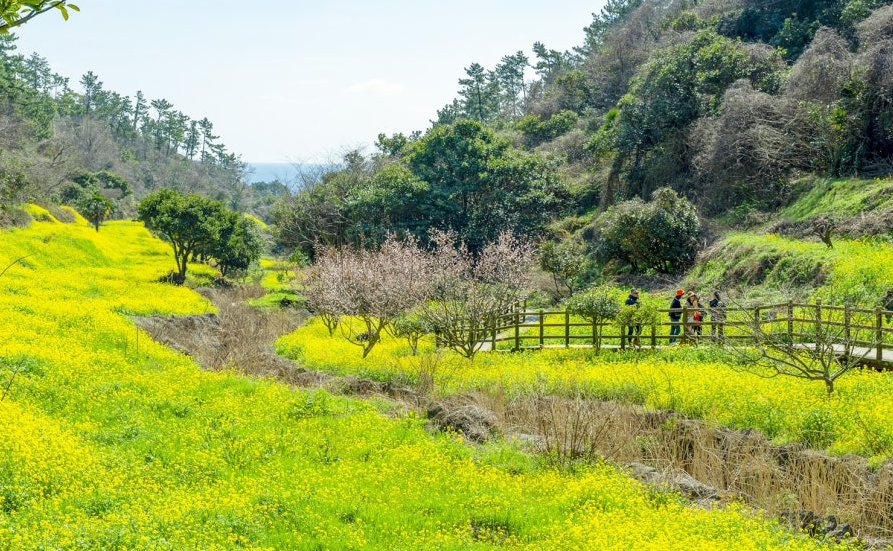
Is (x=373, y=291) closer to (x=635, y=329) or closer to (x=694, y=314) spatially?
(x=635, y=329)

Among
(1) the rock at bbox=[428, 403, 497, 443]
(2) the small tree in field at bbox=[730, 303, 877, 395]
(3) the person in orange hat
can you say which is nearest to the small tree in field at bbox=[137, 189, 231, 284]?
(3) the person in orange hat

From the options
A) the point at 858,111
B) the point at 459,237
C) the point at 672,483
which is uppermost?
the point at 858,111

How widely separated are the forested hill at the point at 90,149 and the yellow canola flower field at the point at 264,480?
95.2ft

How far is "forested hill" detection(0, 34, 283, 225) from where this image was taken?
56375mm

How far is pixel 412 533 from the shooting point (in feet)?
31.2

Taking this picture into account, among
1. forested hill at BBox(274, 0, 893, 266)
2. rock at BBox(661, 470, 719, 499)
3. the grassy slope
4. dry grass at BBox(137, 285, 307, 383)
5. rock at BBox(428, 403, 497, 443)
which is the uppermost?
forested hill at BBox(274, 0, 893, 266)

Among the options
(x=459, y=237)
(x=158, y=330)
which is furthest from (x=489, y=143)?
(x=158, y=330)

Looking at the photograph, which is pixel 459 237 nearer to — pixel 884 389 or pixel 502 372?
pixel 502 372

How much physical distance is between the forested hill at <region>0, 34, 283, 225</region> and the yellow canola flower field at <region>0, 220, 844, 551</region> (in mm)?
29005

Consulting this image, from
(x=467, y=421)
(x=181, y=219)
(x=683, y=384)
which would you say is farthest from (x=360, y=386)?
(x=181, y=219)

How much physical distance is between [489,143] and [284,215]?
15.4m

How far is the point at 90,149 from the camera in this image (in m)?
100

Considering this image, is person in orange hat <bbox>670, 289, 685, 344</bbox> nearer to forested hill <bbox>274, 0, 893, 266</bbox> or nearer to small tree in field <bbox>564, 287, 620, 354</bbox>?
small tree in field <bbox>564, 287, 620, 354</bbox>

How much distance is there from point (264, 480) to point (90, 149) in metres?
103
